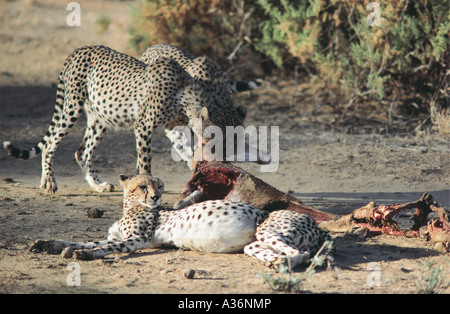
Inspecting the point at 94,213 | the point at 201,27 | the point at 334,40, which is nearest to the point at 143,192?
the point at 94,213

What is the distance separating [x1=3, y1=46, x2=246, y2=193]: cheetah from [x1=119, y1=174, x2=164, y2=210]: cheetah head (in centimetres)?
131

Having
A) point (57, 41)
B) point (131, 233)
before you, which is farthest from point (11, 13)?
point (131, 233)

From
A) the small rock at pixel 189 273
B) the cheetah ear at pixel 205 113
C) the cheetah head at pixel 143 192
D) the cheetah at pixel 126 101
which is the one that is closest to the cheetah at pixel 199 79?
the cheetah at pixel 126 101

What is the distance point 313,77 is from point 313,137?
1.60 metres

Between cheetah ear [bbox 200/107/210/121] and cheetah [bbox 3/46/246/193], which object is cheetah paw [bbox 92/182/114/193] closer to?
cheetah [bbox 3/46/246/193]

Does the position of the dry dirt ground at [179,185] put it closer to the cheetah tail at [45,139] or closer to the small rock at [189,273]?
the small rock at [189,273]

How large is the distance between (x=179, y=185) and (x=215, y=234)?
278cm

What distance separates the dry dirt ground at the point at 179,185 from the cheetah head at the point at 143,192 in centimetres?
41

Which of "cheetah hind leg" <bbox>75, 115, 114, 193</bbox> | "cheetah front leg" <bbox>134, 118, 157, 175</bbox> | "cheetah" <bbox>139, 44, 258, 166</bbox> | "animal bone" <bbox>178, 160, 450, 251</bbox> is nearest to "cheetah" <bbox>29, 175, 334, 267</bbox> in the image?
"animal bone" <bbox>178, 160, 450, 251</bbox>

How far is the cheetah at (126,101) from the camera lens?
6.32 meters

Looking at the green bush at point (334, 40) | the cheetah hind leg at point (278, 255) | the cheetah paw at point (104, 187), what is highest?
the green bush at point (334, 40)

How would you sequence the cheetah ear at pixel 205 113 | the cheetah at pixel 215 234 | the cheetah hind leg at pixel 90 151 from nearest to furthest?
the cheetah at pixel 215 234 < the cheetah ear at pixel 205 113 < the cheetah hind leg at pixel 90 151

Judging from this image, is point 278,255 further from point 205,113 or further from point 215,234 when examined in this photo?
point 205,113

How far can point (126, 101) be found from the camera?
6551 millimetres
